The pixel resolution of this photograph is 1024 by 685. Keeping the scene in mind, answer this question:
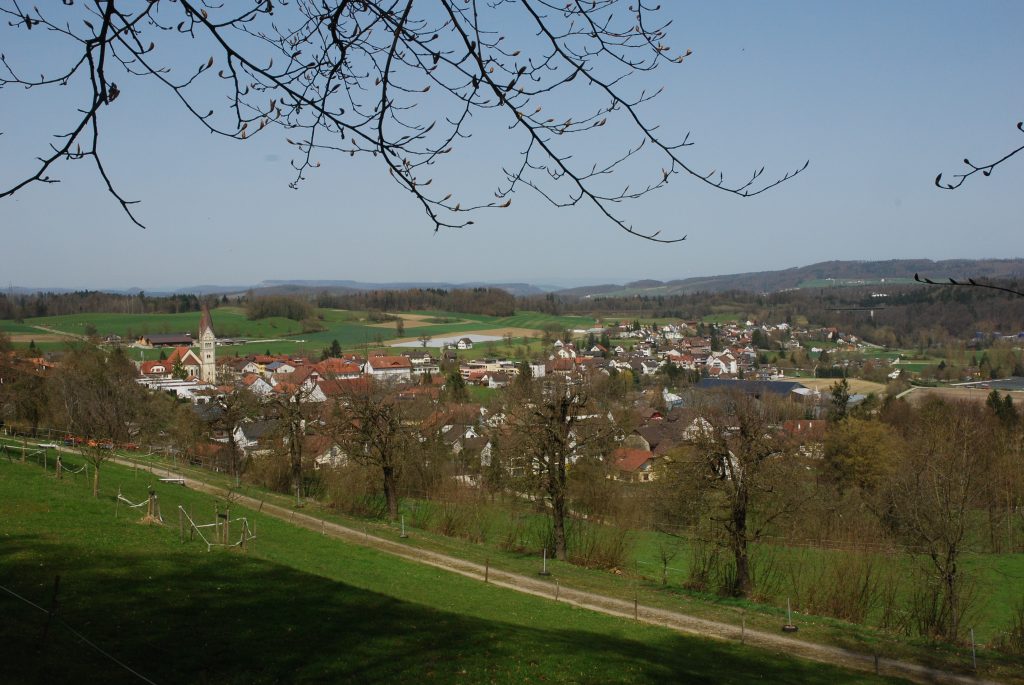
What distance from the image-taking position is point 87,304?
342 feet

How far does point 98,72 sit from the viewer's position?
333 cm

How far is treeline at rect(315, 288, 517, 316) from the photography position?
141000 millimetres

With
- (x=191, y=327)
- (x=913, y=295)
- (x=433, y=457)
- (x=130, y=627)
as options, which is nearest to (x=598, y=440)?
(x=433, y=457)

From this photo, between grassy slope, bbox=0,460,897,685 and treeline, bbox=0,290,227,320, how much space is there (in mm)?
83475

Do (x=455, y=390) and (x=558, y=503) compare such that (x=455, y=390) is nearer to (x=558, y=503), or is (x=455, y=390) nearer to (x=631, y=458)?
(x=631, y=458)

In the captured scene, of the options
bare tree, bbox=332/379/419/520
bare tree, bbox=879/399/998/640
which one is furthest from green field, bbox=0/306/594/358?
bare tree, bbox=879/399/998/640

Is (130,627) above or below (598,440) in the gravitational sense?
above

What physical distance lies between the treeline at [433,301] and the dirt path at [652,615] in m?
117

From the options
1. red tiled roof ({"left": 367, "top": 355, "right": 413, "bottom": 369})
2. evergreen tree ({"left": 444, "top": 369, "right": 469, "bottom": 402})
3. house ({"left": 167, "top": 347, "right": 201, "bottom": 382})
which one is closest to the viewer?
evergreen tree ({"left": 444, "top": 369, "right": 469, "bottom": 402})

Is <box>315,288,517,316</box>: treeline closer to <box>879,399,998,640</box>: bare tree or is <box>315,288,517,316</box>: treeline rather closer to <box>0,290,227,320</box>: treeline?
<box>0,290,227,320</box>: treeline

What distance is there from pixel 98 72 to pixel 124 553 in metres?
10.0

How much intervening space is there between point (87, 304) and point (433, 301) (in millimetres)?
60008

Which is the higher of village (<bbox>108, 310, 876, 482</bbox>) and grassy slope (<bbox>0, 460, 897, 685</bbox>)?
grassy slope (<bbox>0, 460, 897, 685</bbox>)

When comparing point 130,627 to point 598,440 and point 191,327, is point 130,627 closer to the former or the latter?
point 598,440
